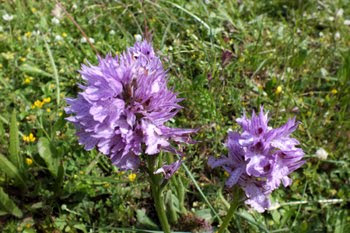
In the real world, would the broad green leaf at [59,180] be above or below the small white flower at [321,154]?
above

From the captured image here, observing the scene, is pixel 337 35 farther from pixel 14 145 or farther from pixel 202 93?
pixel 14 145

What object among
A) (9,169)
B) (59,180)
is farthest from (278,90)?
(9,169)

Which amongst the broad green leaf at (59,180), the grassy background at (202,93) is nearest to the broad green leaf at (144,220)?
the grassy background at (202,93)

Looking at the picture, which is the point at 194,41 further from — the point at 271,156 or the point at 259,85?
the point at 271,156

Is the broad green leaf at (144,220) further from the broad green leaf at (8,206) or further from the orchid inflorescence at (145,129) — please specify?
the orchid inflorescence at (145,129)

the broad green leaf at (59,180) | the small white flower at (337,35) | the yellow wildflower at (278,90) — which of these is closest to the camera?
the broad green leaf at (59,180)
